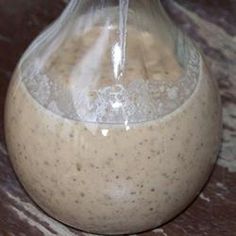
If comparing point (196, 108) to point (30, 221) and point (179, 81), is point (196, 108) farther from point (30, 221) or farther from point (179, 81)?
point (30, 221)

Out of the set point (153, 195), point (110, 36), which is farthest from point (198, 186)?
point (110, 36)

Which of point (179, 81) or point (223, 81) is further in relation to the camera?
point (223, 81)

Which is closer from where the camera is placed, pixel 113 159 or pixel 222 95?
pixel 113 159

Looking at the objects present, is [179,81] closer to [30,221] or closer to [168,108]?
[168,108]

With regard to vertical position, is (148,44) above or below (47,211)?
above
